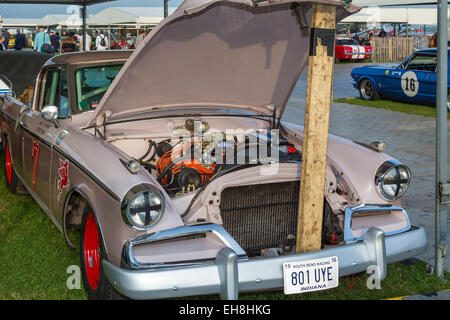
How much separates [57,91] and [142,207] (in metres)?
2.08

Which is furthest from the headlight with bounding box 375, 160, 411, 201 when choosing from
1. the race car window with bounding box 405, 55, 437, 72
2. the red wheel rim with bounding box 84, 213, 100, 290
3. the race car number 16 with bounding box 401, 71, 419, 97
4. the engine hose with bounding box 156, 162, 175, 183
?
the race car number 16 with bounding box 401, 71, 419, 97

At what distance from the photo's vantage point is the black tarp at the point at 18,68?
8.95m

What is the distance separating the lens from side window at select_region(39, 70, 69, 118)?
4.76 m

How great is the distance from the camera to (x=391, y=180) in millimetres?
3971

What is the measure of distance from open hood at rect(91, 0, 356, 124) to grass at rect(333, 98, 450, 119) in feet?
25.9

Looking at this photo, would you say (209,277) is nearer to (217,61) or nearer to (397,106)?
(217,61)

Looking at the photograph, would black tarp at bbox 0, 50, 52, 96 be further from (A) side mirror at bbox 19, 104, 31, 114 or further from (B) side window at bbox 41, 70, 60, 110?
(B) side window at bbox 41, 70, 60, 110

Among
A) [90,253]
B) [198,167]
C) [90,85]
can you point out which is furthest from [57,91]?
[90,253]

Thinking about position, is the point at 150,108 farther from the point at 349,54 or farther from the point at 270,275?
the point at 349,54

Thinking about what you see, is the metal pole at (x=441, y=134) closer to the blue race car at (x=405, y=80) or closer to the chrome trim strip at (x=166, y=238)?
the chrome trim strip at (x=166, y=238)

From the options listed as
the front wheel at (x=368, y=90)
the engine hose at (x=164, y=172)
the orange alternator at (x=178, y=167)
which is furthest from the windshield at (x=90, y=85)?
the front wheel at (x=368, y=90)

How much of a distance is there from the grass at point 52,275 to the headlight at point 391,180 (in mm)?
590

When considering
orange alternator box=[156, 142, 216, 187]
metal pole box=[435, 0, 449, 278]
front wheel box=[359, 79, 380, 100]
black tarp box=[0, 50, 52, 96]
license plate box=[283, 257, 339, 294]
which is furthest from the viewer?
front wheel box=[359, 79, 380, 100]

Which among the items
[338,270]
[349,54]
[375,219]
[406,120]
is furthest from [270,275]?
[349,54]
